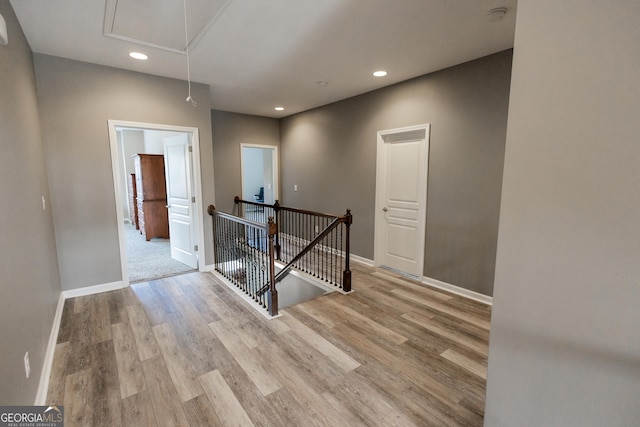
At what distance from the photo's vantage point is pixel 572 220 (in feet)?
3.49

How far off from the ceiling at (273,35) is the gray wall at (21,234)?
479 millimetres

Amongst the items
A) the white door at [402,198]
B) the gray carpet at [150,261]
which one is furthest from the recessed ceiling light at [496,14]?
the gray carpet at [150,261]

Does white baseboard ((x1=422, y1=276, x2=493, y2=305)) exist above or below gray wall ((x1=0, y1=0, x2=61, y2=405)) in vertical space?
below

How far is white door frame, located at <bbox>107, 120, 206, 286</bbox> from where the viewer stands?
3.45 meters

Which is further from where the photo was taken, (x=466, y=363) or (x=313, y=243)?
(x=313, y=243)

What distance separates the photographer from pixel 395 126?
4.01m

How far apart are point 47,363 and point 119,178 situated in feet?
6.87

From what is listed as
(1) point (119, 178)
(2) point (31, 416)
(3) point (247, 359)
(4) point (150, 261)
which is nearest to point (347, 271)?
(3) point (247, 359)

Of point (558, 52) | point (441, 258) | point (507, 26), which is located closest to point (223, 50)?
point (507, 26)

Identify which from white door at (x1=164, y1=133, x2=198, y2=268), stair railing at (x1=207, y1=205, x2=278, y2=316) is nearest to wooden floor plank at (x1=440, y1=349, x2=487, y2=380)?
stair railing at (x1=207, y1=205, x2=278, y2=316)

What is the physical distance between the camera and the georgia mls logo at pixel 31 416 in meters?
1.29

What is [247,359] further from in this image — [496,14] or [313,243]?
[496,14]

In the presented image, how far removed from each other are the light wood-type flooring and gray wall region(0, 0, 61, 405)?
0.38 meters

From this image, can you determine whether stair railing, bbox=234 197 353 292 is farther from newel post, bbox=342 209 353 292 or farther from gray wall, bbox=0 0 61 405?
gray wall, bbox=0 0 61 405
